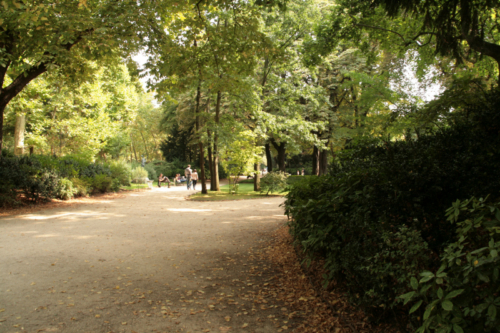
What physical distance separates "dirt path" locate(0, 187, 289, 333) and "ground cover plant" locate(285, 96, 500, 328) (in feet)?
3.75

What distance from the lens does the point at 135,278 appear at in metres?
5.16

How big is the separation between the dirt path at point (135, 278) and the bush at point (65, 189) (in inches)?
204

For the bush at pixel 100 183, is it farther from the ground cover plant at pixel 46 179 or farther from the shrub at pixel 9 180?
the shrub at pixel 9 180

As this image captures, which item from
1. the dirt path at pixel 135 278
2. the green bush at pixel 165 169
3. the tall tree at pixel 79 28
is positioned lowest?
the dirt path at pixel 135 278

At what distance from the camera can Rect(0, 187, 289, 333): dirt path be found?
371cm

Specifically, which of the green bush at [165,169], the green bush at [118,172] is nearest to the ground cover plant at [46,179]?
the green bush at [118,172]

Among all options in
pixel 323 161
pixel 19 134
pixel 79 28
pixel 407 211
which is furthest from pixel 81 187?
pixel 323 161

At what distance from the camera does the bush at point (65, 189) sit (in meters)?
15.0

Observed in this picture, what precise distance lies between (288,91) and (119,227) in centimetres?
1537

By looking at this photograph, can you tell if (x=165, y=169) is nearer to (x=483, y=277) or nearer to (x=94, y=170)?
(x=94, y=170)

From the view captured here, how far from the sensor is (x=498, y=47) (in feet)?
18.7

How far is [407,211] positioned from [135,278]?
4.07 meters

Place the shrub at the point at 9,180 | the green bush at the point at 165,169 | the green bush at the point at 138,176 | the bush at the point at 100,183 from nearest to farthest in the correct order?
1. the shrub at the point at 9,180
2. the bush at the point at 100,183
3. the green bush at the point at 138,176
4. the green bush at the point at 165,169

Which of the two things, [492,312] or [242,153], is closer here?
[492,312]
